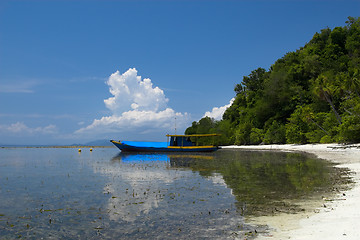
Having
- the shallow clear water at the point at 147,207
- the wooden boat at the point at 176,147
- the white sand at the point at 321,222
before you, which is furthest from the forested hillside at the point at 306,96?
A: the white sand at the point at 321,222

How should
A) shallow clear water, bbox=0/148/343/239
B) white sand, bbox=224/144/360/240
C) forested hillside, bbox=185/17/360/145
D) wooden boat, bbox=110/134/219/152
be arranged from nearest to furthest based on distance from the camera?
white sand, bbox=224/144/360/240 → shallow clear water, bbox=0/148/343/239 → forested hillside, bbox=185/17/360/145 → wooden boat, bbox=110/134/219/152

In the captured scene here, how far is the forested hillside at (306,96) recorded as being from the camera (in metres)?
52.9

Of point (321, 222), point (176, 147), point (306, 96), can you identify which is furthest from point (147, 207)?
point (306, 96)

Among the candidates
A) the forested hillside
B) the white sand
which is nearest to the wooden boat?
the forested hillside

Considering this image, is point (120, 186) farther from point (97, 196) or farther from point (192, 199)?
point (192, 199)

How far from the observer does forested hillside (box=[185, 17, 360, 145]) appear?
2084 inches

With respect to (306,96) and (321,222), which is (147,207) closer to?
(321,222)

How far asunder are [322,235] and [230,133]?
90.5 meters

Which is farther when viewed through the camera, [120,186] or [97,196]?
[120,186]

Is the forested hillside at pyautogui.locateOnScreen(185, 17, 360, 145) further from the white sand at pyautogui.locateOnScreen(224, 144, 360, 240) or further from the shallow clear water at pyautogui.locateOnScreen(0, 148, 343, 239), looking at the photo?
the white sand at pyautogui.locateOnScreen(224, 144, 360, 240)

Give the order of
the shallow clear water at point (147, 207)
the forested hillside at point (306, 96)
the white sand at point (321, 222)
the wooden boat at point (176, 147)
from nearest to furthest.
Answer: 1. the white sand at point (321, 222)
2. the shallow clear water at point (147, 207)
3. the forested hillside at point (306, 96)
4. the wooden boat at point (176, 147)

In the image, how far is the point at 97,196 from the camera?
13.2 metres

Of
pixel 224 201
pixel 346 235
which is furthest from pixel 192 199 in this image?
pixel 346 235

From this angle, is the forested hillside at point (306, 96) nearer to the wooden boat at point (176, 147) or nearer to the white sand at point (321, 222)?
the wooden boat at point (176, 147)
